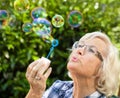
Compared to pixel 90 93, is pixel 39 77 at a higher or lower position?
higher

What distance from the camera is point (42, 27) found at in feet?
12.0

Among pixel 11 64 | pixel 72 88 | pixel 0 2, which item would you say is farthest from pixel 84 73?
pixel 0 2

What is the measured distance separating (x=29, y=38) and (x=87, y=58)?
5.81ft

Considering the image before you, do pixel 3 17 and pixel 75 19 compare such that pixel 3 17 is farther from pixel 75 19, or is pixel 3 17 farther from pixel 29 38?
pixel 75 19

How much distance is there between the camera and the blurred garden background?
4.43 meters

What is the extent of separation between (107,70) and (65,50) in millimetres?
1760

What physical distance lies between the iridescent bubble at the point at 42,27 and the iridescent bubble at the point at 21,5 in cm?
45

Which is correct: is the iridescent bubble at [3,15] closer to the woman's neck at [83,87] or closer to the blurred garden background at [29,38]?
the blurred garden background at [29,38]

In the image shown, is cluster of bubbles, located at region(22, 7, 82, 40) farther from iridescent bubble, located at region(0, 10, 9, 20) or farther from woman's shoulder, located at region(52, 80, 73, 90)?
woman's shoulder, located at region(52, 80, 73, 90)

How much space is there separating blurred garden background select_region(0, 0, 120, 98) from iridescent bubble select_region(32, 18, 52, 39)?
0.57 metres

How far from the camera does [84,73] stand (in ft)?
9.11

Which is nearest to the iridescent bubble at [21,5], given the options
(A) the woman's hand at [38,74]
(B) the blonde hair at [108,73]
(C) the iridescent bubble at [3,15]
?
(C) the iridescent bubble at [3,15]

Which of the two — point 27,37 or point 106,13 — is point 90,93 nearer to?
point 27,37

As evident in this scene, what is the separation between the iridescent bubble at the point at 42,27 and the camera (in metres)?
3.57
